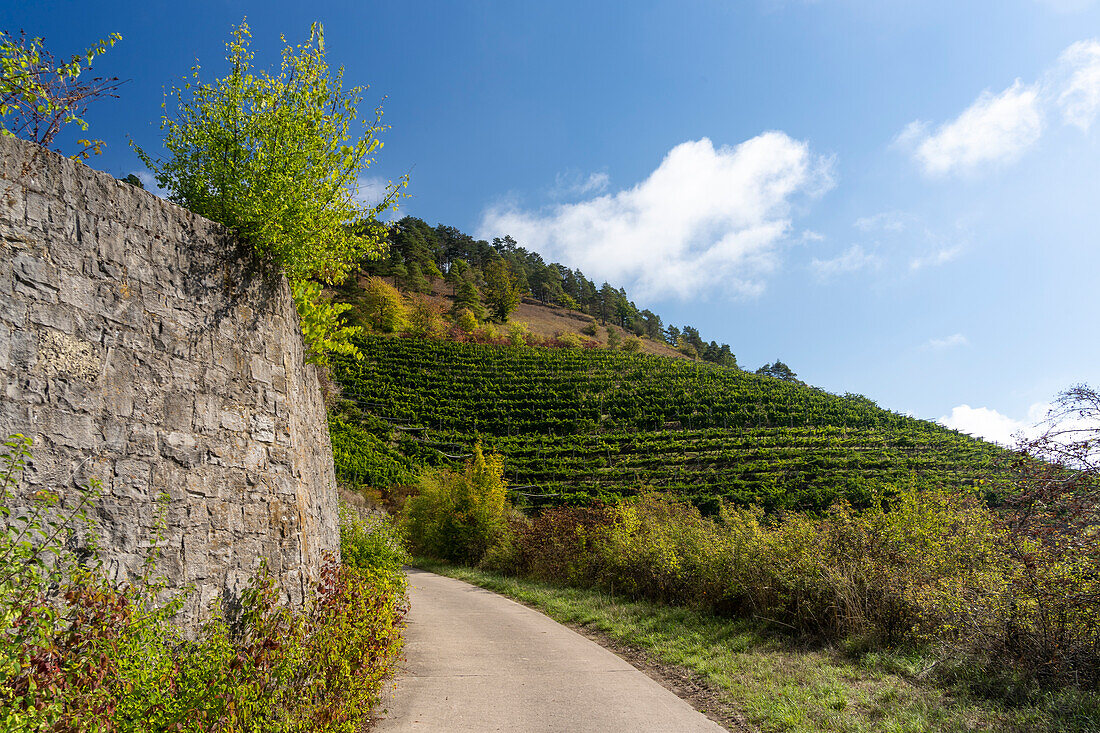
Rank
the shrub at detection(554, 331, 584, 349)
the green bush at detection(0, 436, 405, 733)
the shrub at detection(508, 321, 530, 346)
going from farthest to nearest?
the shrub at detection(554, 331, 584, 349), the shrub at detection(508, 321, 530, 346), the green bush at detection(0, 436, 405, 733)

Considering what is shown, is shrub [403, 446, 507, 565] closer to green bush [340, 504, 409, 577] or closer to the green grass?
green bush [340, 504, 409, 577]

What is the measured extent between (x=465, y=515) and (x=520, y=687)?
44.3 feet

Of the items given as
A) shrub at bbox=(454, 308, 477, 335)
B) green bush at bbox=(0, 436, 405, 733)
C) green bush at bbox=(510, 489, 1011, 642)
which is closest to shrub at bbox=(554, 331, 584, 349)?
shrub at bbox=(454, 308, 477, 335)

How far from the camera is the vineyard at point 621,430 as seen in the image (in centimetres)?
3052

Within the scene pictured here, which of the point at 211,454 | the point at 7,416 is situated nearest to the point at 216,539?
the point at 211,454

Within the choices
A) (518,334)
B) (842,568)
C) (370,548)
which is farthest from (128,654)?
(518,334)

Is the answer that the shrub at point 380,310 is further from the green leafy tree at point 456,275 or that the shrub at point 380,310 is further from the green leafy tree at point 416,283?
the green leafy tree at point 456,275

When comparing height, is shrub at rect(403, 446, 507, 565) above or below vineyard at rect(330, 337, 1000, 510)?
below

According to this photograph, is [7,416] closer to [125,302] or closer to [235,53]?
[125,302]

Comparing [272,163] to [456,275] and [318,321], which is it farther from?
[456,275]

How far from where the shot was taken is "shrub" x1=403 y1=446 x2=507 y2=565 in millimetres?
18297

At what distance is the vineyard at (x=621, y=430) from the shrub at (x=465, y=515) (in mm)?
8618

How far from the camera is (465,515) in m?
18.8

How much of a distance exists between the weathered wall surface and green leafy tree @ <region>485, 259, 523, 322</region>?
63.0 m
